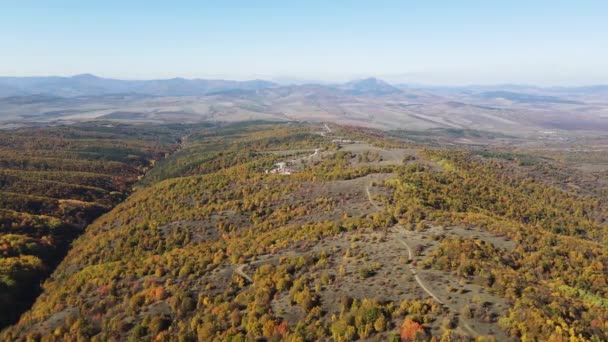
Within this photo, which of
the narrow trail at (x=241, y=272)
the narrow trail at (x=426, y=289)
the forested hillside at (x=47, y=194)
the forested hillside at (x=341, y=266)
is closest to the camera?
the narrow trail at (x=426, y=289)

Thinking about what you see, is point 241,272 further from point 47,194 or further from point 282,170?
point 47,194

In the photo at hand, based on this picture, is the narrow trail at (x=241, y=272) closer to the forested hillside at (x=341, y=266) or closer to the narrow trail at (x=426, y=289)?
the forested hillside at (x=341, y=266)

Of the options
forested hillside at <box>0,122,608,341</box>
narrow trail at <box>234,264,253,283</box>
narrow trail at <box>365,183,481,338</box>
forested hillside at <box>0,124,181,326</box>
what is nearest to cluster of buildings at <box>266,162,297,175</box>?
forested hillside at <box>0,122,608,341</box>

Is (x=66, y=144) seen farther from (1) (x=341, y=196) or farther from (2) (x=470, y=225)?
(2) (x=470, y=225)

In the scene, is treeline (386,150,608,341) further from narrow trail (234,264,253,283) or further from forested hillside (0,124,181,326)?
forested hillside (0,124,181,326)

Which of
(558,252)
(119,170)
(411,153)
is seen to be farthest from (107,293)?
(119,170)

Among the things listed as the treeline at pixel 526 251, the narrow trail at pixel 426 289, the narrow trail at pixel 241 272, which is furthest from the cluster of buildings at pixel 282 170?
the narrow trail at pixel 241 272
